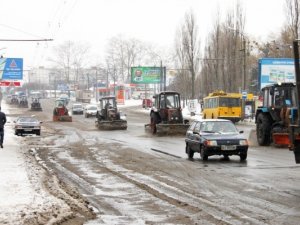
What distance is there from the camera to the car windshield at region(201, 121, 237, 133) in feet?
68.8

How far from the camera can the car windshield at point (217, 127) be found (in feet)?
68.8

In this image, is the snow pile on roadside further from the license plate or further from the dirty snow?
the license plate

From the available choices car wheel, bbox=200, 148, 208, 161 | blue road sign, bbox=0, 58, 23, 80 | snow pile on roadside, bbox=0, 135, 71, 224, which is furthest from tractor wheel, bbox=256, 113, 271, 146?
blue road sign, bbox=0, 58, 23, 80

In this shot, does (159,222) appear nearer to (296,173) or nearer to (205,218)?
(205,218)

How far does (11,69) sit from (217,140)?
118 ft

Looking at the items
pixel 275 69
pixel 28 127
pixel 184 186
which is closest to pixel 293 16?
pixel 275 69

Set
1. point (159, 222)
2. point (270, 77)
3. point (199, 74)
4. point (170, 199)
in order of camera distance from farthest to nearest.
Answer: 1. point (199, 74)
2. point (270, 77)
3. point (170, 199)
4. point (159, 222)

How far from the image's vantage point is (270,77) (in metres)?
46.7

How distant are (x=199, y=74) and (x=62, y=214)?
251ft

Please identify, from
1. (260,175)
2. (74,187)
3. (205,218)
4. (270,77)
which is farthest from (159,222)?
(270,77)

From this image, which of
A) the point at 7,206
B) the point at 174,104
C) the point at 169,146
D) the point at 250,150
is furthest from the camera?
the point at 174,104

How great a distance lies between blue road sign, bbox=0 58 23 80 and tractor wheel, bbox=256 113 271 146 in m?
30.3

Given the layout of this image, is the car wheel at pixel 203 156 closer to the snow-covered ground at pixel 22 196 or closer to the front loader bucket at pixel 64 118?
the snow-covered ground at pixel 22 196

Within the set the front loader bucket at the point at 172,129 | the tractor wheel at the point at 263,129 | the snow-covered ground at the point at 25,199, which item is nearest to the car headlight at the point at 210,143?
the snow-covered ground at the point at 25,199
